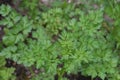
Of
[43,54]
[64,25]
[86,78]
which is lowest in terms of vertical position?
[86,78]

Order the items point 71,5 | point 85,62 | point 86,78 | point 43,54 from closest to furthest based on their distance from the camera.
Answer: point 43,54 < point 85,62 < point 86,78 < point 71,5

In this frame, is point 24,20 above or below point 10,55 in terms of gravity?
above

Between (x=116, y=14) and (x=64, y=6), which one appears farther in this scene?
(x=64, y=6)

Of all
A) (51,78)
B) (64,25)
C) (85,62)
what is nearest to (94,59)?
(85,62)

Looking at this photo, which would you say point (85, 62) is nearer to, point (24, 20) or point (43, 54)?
point (43, 54)

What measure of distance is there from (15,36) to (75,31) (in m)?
0.61

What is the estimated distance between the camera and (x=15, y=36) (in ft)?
11.7

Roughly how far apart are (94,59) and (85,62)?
0.42 feet

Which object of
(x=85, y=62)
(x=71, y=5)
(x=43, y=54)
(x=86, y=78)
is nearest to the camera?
(x=43, y=54)

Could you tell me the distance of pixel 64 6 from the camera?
4.25 m

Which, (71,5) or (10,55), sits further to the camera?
(71,5)

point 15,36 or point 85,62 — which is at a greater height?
point 15,36

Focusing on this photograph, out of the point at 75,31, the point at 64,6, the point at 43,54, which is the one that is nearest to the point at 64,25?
the point at 64,6

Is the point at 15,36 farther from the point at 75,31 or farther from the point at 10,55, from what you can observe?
the point at 75,31
